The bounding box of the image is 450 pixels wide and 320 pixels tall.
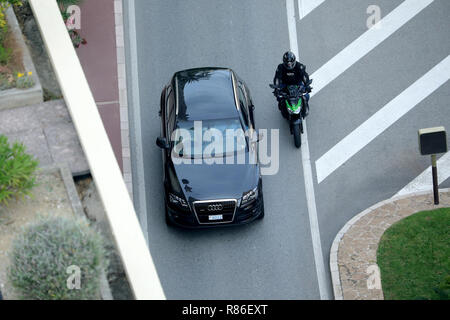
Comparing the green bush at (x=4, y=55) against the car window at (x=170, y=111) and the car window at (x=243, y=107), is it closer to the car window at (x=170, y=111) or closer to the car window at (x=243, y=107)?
the car window at (x=170, y=111)

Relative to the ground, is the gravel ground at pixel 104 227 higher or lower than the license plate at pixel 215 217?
higher

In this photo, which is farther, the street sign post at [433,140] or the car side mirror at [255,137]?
the car side mirror at [255,137]

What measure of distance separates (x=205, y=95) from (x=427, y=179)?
16.4ft

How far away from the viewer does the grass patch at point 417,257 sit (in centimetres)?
→ 1292

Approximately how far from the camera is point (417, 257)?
13.5m

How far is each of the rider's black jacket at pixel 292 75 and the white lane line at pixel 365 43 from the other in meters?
1.42

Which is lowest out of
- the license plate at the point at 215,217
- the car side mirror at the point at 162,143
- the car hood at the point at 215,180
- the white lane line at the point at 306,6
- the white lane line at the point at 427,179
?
the white lane line at the point at 427,179

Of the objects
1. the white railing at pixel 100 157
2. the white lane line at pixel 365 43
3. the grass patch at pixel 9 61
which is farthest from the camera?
the white lane line at pixel 365 43

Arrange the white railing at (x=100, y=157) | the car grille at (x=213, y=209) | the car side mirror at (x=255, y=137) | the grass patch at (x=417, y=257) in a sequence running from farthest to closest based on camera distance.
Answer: the car side mirror at (x=255, y=137) → the car grille at (x=213, y=209) → the grass patch at (x=417, y=257) → the white railing at (x=100, y=157)

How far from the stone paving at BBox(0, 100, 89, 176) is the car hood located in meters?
3.46

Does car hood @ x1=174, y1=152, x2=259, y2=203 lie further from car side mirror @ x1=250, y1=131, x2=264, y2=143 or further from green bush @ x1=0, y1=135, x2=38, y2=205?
green bush @ x1=0, y1=135, x2=38, y2=205

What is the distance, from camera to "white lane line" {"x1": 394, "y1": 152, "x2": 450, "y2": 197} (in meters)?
15.2

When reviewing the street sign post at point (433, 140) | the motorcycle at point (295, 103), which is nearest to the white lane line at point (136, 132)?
the motorcycle at point (295, 103)
